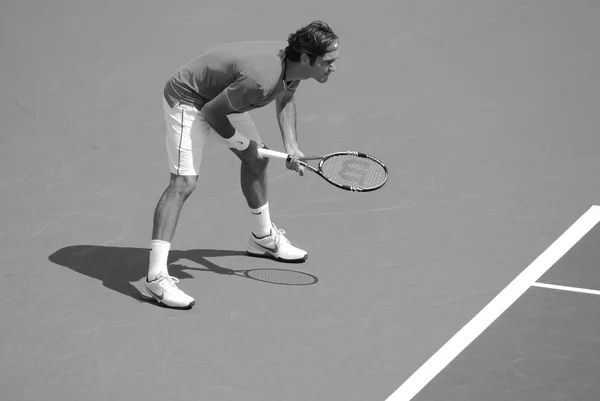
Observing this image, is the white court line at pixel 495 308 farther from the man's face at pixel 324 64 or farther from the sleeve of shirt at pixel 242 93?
the sleeve of shirt at pixel 242 93

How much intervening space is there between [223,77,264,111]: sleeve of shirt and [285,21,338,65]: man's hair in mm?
356

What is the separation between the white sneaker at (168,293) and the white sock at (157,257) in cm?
3

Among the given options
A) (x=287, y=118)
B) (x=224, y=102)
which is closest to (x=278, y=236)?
(x=287, y=118)

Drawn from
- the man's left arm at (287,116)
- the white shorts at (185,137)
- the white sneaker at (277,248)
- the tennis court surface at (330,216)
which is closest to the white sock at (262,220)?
the white sneaker at (277,248)

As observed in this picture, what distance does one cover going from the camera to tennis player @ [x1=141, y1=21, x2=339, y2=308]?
7.14 metres

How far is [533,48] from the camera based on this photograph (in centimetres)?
1083

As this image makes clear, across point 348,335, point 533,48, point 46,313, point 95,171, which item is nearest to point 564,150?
point 533,48

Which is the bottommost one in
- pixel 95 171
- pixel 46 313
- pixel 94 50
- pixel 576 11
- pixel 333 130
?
pixel 46 313

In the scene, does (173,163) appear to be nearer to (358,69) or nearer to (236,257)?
(236,257)

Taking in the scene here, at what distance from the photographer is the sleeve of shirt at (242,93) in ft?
23.3

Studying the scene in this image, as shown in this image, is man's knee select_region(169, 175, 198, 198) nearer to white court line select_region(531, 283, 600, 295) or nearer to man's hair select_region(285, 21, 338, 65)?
man's hair select_region(285, 21, 338, 65)

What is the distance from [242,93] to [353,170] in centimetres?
99

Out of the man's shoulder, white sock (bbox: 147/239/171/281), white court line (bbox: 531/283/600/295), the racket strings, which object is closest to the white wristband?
the man's shoulder

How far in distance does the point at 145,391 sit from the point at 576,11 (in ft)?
22.1
